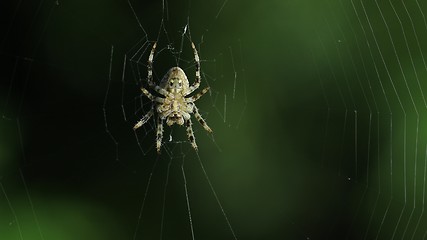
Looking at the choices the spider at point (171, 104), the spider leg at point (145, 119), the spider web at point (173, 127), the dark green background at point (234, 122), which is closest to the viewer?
the spider at point (171, 104)

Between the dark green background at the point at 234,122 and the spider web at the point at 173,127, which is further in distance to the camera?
the dark green background at the point at 234,122

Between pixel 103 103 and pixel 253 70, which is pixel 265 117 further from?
pixel 103 103

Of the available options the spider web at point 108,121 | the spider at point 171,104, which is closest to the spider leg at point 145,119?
the spider at point 171,104

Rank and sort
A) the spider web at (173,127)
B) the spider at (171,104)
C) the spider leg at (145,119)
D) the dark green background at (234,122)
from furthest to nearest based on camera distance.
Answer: the dark green background at (234,122)
the spider web at (173,127)
the spider leg at (145,119)
the spider at (171,104)

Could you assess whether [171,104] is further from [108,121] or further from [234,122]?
[234,122]

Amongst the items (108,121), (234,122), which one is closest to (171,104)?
(108,121)

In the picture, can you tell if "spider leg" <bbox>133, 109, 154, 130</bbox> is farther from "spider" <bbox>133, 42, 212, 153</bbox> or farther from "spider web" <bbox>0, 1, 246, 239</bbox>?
"spider web" <bbox>0, 1, 246, 239</bbox>

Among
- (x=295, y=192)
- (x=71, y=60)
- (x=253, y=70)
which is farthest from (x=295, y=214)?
(x=71, y=60)

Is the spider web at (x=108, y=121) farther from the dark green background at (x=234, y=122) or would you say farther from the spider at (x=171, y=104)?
the spider at (x=171, y=104)
